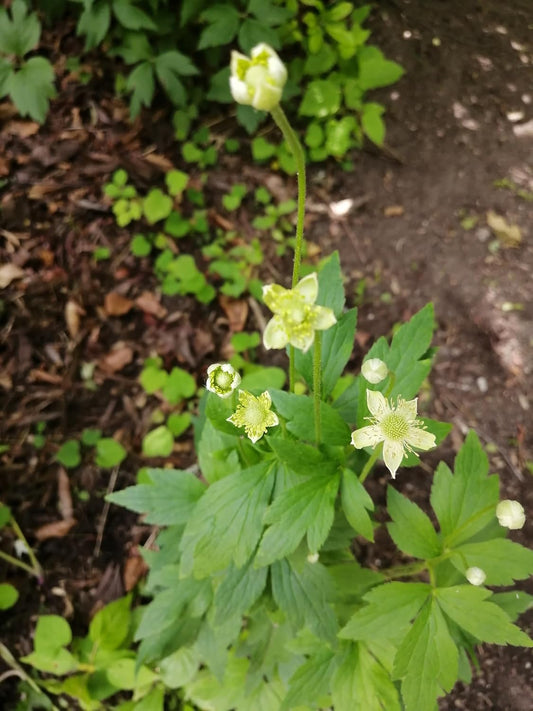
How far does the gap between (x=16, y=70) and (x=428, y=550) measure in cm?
257

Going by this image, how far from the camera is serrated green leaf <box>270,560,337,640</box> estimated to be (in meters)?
1.50

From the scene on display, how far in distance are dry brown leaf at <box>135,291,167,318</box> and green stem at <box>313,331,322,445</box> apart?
5.52ft

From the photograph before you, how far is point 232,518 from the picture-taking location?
1.31m

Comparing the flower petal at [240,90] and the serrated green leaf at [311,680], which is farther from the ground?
the flower petal at [240,90]

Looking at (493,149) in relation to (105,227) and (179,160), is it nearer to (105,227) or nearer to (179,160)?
(179,160)

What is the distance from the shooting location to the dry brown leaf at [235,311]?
2.74 meters

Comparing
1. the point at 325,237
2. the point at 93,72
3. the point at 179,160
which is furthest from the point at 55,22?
the point at 325,237

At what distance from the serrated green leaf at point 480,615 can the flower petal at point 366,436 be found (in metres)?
0.42

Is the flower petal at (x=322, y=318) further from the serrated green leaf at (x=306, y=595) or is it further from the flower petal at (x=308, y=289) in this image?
the serrated green leaf at (x=306, y=595)

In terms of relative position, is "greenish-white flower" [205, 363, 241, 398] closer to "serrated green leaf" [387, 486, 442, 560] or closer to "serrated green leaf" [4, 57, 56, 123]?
"serrated green leaf" [387, 486, 442, 560]

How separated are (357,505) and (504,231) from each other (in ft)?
6.91

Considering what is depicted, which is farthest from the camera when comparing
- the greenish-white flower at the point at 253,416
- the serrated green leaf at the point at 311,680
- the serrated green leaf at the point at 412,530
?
the serrated green leaf at the point at 311,680

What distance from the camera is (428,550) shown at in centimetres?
143

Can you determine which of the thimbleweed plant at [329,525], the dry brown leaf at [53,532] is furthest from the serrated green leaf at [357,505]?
the dry brown leaf at [53,532]
